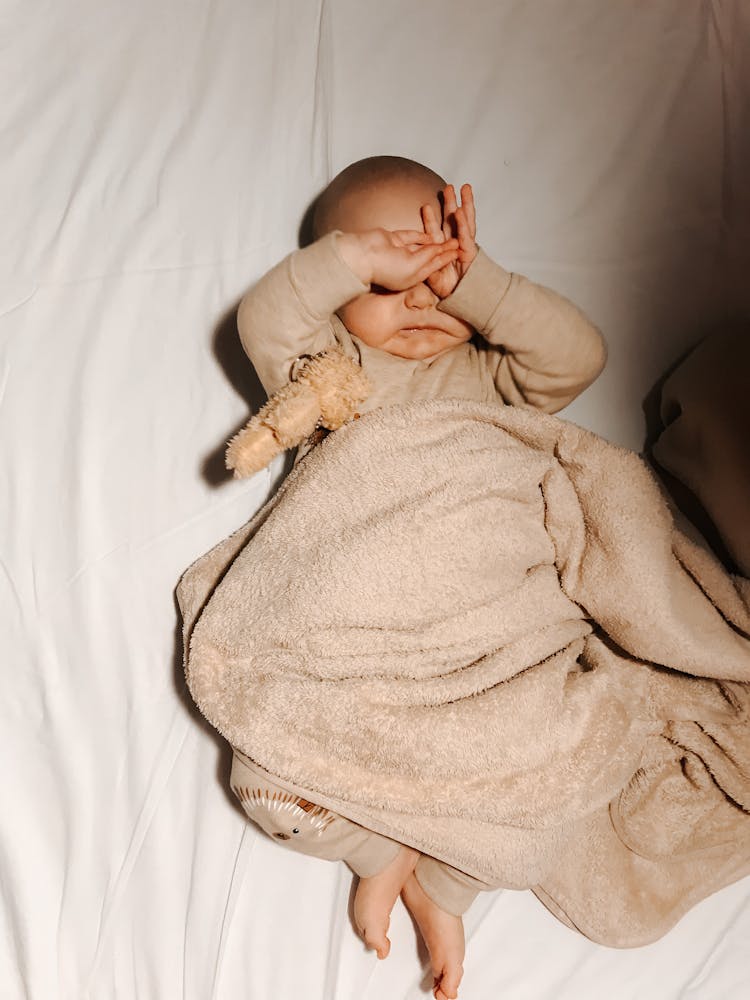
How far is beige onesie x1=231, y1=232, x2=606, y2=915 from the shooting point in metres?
0.82

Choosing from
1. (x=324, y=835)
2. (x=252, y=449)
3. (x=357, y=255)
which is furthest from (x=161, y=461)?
(x=324, y=835)

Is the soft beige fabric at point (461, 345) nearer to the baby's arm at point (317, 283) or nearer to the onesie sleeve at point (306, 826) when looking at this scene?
the baby's arm at point (317, 283)

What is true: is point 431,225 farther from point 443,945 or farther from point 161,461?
point 443,945

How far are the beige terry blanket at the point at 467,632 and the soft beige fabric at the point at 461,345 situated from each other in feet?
0.19

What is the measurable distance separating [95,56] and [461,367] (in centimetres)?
47

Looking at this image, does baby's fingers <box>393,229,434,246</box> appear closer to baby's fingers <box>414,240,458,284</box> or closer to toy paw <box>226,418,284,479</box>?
baby's fingers <box>414,240,458,284</box>

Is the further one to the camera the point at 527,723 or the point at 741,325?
the point at 741,325

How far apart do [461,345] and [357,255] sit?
6.7 inches

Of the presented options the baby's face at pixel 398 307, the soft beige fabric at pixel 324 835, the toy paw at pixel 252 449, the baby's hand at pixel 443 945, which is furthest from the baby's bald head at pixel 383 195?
the baby's hand at pixel 443 945

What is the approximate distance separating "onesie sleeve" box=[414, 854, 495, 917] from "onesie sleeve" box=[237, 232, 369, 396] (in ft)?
1.60

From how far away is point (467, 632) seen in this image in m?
0.81

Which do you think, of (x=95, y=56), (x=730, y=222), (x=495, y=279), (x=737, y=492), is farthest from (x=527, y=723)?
(x=95, y=56)

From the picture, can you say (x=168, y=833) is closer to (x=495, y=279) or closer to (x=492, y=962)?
(x=492, y=962)

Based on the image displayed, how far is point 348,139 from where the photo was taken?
96 cm
